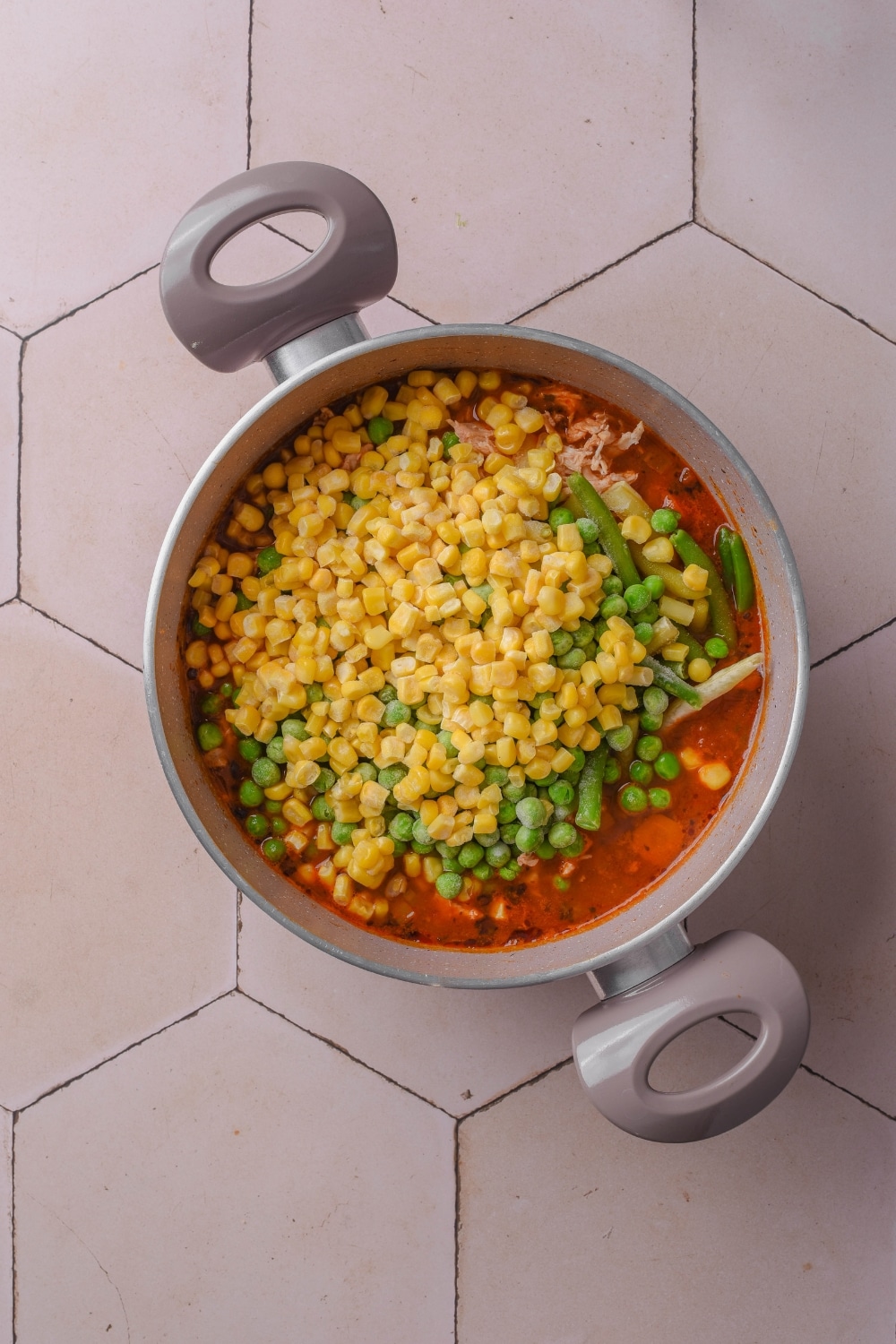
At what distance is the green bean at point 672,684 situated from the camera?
1481mm

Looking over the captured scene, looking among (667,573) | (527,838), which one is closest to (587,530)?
(667,573)

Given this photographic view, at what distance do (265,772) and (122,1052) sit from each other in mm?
645

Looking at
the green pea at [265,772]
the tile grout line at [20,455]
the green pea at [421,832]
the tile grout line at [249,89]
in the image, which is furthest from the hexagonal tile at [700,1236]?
the tile grout line at [249,89]

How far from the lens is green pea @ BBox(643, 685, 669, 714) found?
1480 mm

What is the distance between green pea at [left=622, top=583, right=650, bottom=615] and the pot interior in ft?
0.59

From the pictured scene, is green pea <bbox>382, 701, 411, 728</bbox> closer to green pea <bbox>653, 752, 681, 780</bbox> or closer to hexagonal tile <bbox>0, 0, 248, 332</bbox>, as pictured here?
green pea <bbox>653, 752, 681, 780</bbox>

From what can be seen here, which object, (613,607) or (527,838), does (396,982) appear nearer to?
(527,838)

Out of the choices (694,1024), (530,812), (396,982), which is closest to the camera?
(694,1024)

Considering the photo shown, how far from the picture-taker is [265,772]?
1516 millimetres

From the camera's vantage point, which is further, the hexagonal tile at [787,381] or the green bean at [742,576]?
the hexagonal tile at [787,381]

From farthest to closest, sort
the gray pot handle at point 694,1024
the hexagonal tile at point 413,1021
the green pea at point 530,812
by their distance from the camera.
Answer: the hexagonal tile at point 413,1021 → the green pea at point 530,812 → the gray pot handle at point 694,1024

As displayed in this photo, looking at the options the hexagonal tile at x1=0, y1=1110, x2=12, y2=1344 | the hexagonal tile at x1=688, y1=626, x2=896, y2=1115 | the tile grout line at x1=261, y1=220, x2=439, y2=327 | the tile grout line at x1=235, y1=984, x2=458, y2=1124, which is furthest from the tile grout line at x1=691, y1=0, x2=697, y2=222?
the hexagonal tile at x1=0, y1=1110, x2=12, y2=1344

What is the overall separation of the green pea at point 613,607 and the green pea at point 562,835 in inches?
12.3

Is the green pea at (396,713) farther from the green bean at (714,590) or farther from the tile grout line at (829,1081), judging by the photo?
the tile grout line at (829,1081)
